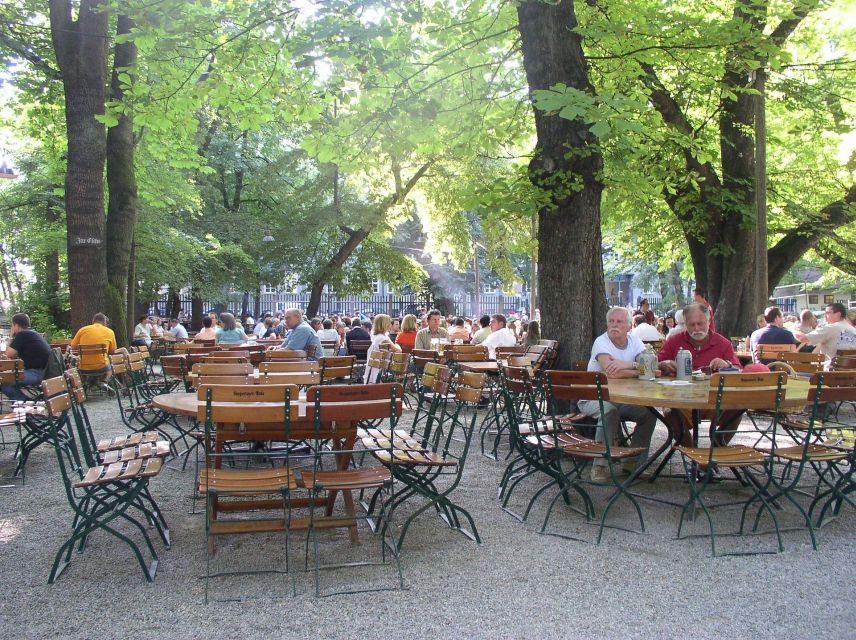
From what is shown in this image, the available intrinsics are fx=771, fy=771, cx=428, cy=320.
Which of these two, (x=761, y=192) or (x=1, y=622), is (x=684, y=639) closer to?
(x=1, y=622)

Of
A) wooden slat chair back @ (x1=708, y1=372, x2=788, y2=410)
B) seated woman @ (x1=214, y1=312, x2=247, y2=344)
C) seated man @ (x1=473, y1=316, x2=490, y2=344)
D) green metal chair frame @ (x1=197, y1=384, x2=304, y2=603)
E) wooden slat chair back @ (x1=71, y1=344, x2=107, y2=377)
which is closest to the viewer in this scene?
green metal chair frame @ (x1=197, y1=384, x2=304, y2=603)

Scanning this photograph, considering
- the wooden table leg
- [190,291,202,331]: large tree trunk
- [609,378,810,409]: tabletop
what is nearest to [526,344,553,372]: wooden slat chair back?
[609,378,810,409]: tabletop

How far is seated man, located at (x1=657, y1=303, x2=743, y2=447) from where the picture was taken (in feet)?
21.6

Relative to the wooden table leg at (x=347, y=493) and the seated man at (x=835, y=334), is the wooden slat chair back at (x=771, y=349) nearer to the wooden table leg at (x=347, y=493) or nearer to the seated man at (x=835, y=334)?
the seated man at (x=835, y=334)

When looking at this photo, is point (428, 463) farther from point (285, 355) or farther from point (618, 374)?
point (285, 355)

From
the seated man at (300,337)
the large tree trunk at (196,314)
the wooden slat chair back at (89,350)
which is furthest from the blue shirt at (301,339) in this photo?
the large tree trunk at (196,314)

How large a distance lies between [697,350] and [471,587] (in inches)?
145

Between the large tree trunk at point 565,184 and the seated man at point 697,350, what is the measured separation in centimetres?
117

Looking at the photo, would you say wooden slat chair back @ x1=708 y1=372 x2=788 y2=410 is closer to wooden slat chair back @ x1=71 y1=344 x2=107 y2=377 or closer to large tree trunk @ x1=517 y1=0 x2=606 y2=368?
large tree trunk @ x1=517 y1=0 x2=606 y2=368

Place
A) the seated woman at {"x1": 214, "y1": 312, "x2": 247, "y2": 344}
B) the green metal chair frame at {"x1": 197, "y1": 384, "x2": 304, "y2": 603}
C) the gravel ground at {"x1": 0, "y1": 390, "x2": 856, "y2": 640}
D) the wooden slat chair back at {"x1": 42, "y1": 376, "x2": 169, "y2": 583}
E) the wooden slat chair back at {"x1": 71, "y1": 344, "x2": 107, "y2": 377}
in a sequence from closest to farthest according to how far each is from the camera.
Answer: the gravel ground at {"x1": 0, "y1": 390, "x2": 856, "y2": 640}, the green metal chair frame at {"x1": 197, "y1": 384, "x2": 304, "y2": 603}, the wooden slat chair back at {"x1": 42, "y1": 376, "x2": 169, "y2": 583}, the wooden slat chair back at {"x1": 71, "y1": 344, "x2": 107, "y2": 377}, the seated woman at {"x1": 214, "y1": 312, "x2": 247, "y2": 344}

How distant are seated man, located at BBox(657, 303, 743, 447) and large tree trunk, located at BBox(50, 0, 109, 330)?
10.6 meters

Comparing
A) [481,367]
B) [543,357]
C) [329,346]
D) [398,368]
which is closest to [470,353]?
[481,367]

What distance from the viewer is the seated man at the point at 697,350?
6.60 metres

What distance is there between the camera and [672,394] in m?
5.41
